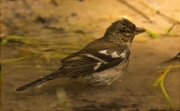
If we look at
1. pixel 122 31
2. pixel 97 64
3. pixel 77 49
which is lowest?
pixel 77 49

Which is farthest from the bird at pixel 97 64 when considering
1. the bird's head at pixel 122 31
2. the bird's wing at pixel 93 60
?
the bird's head at pixel 122 31

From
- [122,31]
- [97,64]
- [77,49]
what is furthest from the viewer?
[77,49]

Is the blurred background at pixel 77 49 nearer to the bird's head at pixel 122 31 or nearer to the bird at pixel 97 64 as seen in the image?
the bird at pixel 97 64

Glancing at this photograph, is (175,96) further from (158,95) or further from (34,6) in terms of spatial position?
(34,6)

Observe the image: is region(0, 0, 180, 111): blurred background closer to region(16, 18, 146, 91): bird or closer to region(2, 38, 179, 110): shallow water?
region(2, 38, 179, 110): shallow water

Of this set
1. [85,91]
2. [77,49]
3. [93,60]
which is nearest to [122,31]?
[93,60]

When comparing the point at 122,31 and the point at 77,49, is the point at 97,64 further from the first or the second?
the point at 77,49
